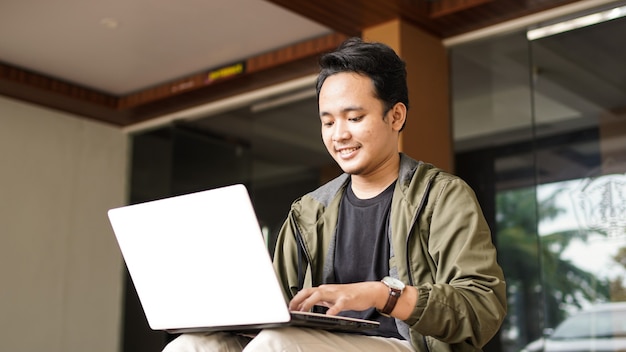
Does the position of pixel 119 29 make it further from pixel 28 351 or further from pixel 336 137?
pixel 336 137

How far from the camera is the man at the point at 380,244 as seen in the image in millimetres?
1378

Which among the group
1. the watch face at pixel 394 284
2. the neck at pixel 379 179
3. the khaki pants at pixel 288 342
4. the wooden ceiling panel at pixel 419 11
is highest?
the wooden ceiling panel at pixel 419 11

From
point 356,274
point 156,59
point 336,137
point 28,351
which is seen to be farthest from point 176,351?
point 28,351

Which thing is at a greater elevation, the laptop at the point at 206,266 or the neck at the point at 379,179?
the neck at the point at 379,179

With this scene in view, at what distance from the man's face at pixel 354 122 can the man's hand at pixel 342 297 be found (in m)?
0.38

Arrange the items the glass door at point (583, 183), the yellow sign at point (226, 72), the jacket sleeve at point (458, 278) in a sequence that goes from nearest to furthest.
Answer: the jacket sleeve at point (458, 278), the glass door at point (583, 183), the yellow sign at point (226, 72)

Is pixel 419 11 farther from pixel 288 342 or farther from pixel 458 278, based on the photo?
pixel 288 342

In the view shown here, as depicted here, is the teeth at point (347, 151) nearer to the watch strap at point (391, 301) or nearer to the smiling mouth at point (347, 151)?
the smiling mouth at point (347, 151)

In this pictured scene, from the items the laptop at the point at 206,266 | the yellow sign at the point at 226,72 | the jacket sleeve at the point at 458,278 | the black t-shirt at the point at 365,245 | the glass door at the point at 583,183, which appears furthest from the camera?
the yellow sign at the point at 226,72

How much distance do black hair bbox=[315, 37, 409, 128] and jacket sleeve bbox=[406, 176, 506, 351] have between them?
0.24 meters

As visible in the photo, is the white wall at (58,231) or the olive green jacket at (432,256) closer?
the olive green jacket at (432,256)

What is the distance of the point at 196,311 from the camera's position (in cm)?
142

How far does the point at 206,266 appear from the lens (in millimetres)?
1378

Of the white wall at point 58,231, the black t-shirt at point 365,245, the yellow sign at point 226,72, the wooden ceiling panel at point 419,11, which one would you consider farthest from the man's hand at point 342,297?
the white wall at point 58,231
